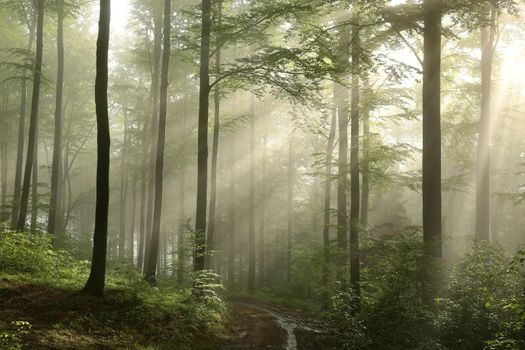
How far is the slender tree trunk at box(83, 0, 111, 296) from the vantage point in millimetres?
10438

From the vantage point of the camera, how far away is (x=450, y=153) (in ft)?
70.7

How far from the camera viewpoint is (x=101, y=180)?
1055 cm

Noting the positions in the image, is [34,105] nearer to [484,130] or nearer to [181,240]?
A: [181,240]

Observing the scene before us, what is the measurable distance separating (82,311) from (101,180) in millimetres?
3181

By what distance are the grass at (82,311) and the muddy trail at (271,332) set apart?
2.07 ft

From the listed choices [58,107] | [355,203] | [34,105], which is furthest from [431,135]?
[58,107]

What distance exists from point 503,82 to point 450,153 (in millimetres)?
5353

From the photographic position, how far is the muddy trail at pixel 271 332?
11125 millimetres

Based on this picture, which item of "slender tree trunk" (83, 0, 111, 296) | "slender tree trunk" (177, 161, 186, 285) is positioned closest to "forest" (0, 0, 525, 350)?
"slender tree trunk" (83, 0, 111, 296)

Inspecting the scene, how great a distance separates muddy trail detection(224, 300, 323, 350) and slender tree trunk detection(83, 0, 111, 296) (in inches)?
149

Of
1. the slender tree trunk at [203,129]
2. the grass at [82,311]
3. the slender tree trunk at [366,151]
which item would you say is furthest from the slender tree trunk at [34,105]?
the slender tree trunk at [366,151]

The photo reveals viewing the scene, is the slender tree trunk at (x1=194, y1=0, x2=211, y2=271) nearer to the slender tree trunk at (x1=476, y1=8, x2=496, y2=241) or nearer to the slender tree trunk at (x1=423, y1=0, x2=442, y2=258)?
the slender tree trunk at (x1=423, y1=0, x2=442, y2=258)

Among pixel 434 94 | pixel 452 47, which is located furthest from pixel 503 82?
pixel 434 94

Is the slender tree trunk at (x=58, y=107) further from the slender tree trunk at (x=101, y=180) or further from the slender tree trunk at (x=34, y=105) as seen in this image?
the slender tree trunk at (x=101, y=180)
